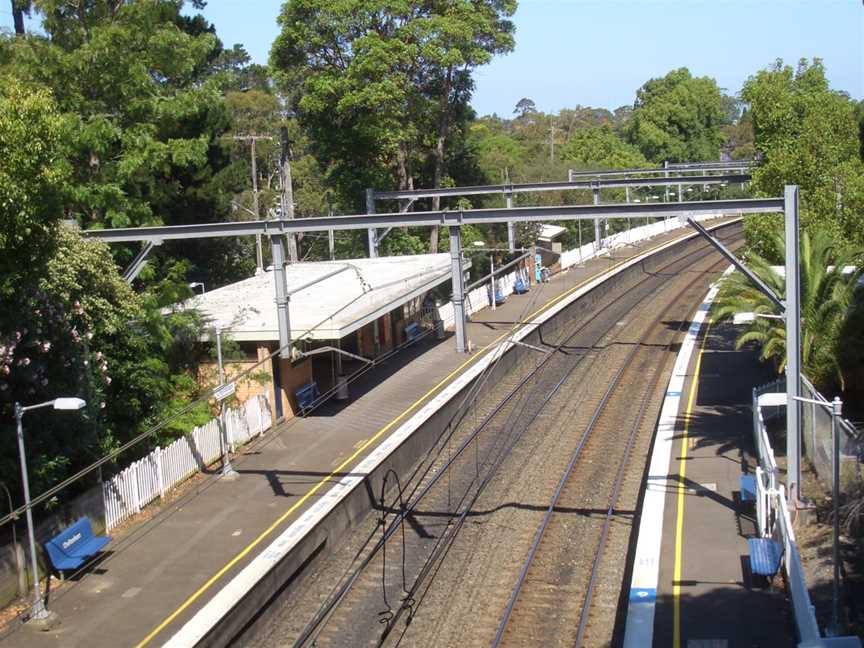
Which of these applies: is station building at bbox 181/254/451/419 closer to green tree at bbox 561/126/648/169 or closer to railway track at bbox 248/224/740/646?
railway track at bbox 248/224/740/646

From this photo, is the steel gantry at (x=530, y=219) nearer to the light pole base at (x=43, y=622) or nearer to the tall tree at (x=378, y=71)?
the light pole base at (x=43, y=622)

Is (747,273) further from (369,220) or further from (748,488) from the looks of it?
(369,220)

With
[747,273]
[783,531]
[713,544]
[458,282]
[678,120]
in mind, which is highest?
[678,120]

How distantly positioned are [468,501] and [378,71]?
2135 cm

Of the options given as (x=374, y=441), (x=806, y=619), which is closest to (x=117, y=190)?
(x=374, y=441)

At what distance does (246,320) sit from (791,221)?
12198 millimetres

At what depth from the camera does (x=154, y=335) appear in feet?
59.5

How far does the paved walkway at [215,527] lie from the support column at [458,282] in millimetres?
1952

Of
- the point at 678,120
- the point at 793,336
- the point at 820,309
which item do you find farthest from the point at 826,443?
the point at 678,120

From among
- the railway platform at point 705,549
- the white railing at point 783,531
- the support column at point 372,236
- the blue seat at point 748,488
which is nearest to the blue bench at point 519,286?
the support column at point 372,236

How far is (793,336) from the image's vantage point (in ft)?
47.0

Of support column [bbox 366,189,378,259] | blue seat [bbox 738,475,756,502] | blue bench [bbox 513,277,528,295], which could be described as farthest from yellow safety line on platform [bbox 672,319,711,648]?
blue bench [bbox 513,277,528,295]

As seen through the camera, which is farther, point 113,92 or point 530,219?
point 113,92

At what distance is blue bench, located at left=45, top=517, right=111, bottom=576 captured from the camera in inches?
521
